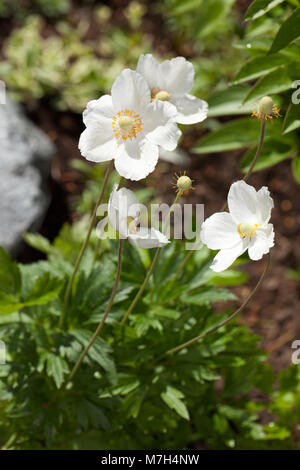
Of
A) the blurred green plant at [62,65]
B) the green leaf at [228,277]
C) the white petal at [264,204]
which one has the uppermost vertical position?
the blurred green plant at [62,65]

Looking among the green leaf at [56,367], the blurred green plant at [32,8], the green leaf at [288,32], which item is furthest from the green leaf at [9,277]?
the blurred green plant at [32,8]

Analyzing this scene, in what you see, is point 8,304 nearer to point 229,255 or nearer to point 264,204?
point 229,255

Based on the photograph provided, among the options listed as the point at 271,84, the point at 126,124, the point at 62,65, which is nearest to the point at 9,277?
the point at 126,124

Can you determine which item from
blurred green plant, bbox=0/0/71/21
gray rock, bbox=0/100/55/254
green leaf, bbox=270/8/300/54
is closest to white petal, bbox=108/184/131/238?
green leaf, bbox=270/8/300/54

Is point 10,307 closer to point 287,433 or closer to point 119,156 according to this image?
point 119,156

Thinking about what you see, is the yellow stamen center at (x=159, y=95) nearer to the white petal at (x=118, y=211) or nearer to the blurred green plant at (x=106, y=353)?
the white petal at (x=118, y=211)

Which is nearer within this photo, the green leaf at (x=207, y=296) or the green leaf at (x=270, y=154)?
the green leaf at (x=207, y=296)

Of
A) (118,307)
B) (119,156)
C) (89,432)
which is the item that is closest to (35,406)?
(89,432)
